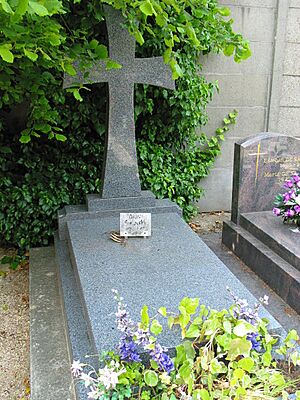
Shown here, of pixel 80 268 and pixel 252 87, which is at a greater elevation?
pixel 252 87

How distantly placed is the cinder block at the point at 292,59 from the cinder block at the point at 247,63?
0.61ft

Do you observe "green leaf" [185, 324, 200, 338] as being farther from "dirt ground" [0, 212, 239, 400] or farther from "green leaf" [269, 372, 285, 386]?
"dirt ground" [0, 212, 239, 400]

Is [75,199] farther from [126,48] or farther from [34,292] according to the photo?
[126,48]

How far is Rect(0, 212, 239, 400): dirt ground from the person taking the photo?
2293mm

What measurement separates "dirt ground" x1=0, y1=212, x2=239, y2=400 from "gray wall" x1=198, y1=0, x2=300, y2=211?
232cm

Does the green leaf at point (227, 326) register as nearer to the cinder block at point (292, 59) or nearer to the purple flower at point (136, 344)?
the purple flower at point (136, 344)

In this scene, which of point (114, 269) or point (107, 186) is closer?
point (114, 269)

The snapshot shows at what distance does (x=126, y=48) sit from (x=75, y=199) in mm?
1387

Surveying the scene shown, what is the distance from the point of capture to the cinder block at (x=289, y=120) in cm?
482

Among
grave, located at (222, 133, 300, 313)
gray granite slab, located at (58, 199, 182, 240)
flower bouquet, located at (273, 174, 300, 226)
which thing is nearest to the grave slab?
gray granite slab, located at (58, 199, 182, 240)

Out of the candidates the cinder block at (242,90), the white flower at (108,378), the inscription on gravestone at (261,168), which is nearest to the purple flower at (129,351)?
the white flower at (108,378)

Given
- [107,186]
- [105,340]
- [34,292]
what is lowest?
[34,292]

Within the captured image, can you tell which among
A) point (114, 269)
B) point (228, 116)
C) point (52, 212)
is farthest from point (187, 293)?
point (228, 116)

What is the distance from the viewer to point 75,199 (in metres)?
3.77
